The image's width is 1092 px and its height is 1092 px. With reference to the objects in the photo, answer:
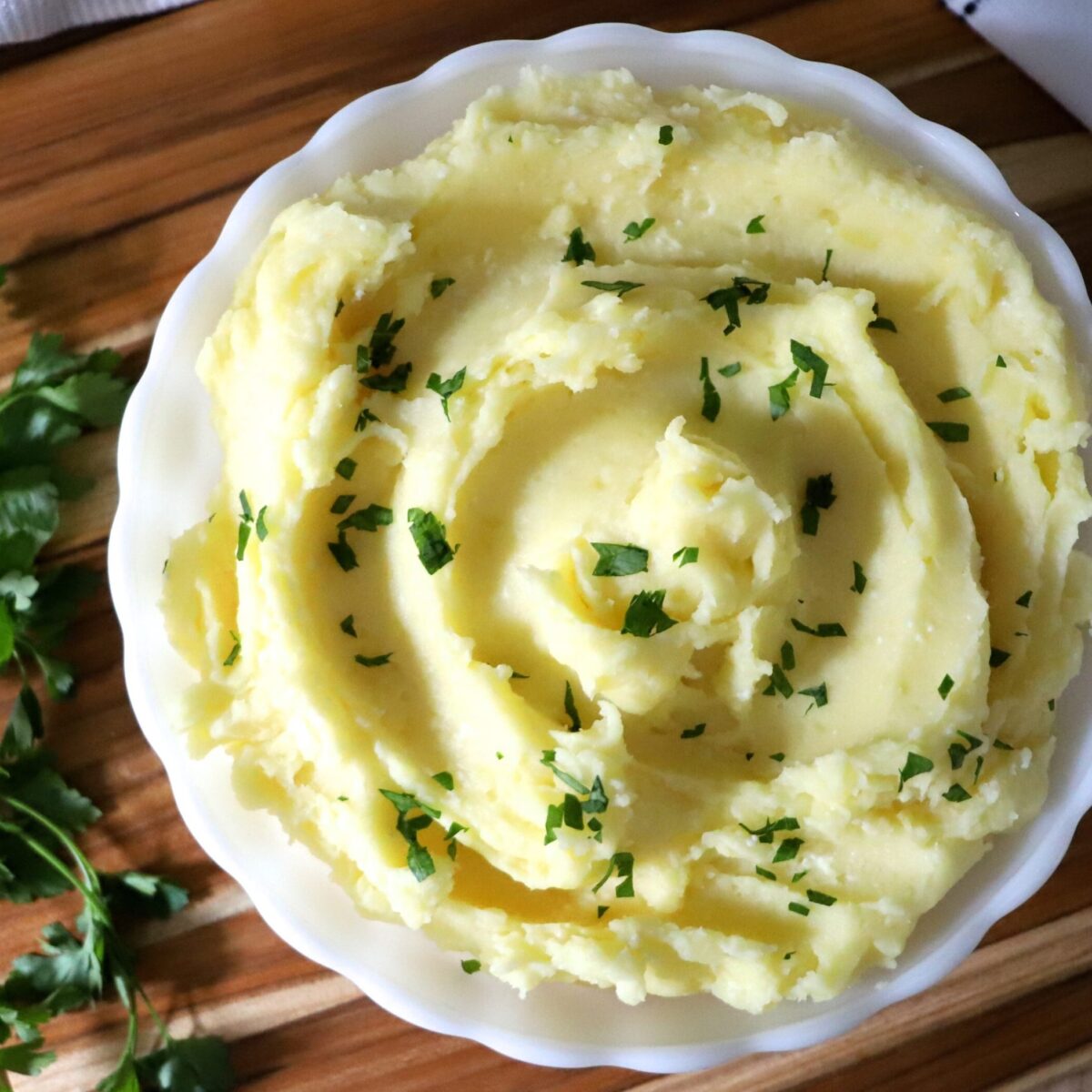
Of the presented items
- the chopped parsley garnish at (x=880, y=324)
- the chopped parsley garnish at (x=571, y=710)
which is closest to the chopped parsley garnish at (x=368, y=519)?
the chopped parsley garnish at (x=571, y=710)

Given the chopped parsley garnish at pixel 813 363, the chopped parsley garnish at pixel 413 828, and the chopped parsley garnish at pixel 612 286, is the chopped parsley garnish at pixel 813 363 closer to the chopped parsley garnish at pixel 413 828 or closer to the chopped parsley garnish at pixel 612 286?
A: the chopped parsley garnish at pixel 612 286

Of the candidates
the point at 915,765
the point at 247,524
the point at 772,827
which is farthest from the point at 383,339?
the point at 915,765

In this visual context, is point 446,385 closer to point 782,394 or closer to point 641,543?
point 641,543

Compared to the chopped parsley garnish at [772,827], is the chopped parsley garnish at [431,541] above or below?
above

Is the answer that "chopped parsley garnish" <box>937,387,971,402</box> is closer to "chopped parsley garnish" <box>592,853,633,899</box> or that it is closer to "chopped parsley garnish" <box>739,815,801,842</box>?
"chopped parsley garnish" <box>739,815,801,842</box>

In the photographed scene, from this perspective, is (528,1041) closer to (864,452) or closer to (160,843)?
(160,843)
